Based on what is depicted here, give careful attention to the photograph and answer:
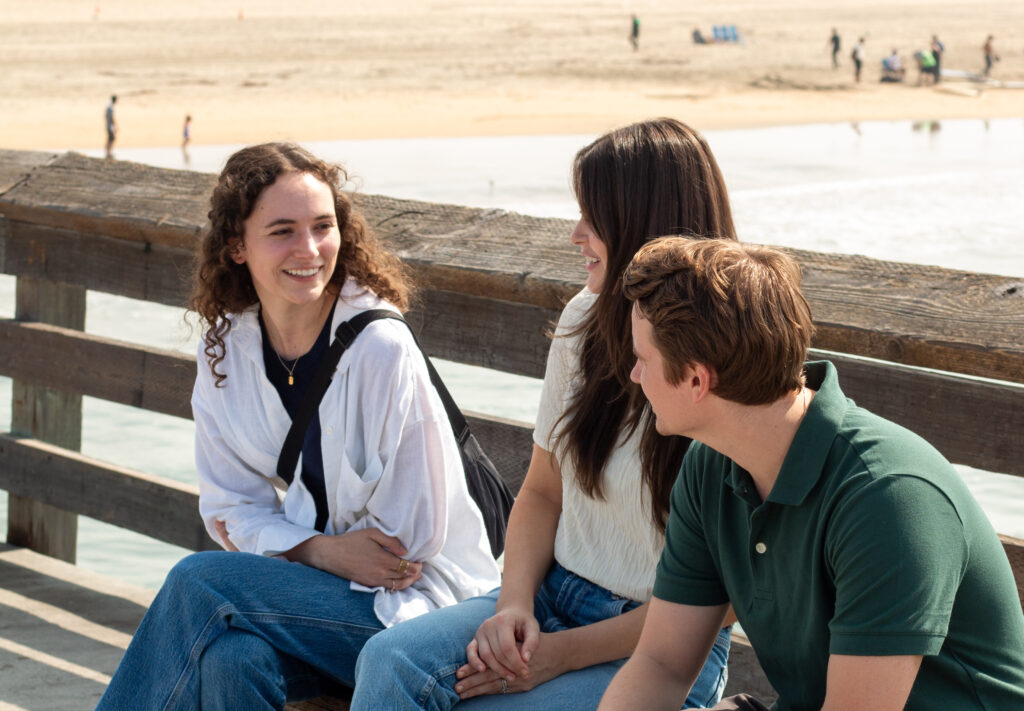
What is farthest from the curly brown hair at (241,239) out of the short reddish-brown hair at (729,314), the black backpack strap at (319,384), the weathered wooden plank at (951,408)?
the short reddish-brown hair at (729,314)

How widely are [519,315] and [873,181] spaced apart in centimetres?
2165

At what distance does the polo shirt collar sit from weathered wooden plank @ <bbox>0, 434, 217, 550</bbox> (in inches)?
83.3

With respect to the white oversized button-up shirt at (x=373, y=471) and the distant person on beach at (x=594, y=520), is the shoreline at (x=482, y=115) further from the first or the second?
the distant person on beach at (x=594, y=520)

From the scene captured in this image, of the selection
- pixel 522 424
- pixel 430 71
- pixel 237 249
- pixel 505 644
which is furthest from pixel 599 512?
pixel 430 71

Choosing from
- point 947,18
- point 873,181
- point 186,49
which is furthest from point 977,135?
point 947,18

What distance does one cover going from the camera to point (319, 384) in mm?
2514

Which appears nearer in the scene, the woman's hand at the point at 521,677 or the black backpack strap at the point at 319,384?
the woman's hand at the point at 521,677

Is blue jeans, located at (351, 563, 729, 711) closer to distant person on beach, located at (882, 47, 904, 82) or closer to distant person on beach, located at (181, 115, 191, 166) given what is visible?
distant person on beach, located at (181, 115, 191, 166)

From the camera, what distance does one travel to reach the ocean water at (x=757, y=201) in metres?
7.02

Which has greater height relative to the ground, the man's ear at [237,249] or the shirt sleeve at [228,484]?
the man's ear at [237,249]

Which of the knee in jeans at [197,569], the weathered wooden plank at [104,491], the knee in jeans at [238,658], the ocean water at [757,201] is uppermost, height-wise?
the knee in jeans at [197,569]

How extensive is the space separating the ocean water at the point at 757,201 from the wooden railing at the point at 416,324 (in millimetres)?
237

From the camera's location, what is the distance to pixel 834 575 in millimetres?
1649

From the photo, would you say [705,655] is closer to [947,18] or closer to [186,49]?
[186,49]
